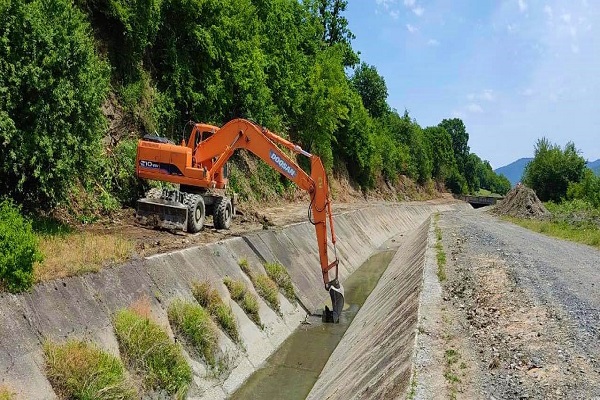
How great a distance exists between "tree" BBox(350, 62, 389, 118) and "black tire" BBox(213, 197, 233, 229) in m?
67.7

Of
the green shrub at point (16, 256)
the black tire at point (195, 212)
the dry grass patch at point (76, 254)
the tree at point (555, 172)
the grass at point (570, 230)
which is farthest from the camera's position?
the tree at point (555, 172)

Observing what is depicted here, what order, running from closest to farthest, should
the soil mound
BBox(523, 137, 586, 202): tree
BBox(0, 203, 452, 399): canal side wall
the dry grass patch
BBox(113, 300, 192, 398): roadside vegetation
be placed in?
BBox(0, 203, 452, 399): canal side wall < BBox(113, 300, 192, 398): roadside vegetation < the dry grass patch < the soil mound < BBox(523, 137, 586, 202): tree

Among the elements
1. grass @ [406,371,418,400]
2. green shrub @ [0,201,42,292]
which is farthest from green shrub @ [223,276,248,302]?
grass @ [406,371,418,400]

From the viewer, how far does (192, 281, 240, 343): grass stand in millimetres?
12555

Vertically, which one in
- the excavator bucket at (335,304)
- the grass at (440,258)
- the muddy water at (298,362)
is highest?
the grass at (440,258)

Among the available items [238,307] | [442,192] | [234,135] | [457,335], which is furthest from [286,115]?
[442,192]

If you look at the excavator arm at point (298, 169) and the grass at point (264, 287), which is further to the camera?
the excavator arm at point (298, 169)

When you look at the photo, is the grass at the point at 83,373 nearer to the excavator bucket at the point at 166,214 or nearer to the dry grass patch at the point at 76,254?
the dry grass patch at the point at 76,254

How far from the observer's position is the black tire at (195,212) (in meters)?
17.5

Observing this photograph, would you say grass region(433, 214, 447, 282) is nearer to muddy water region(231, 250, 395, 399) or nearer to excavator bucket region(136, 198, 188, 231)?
muddy water region(231, 250, 395, 399)

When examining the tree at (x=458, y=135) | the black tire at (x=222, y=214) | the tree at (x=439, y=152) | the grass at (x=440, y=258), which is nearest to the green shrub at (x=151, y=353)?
the grass at (x=440, y=258)

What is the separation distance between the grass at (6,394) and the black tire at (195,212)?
35.2 feet

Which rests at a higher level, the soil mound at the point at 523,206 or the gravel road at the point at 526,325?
the soil mound at the point at 523,206

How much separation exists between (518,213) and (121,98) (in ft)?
134
